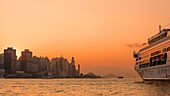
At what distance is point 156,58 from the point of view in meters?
104

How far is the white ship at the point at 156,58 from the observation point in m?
91.7

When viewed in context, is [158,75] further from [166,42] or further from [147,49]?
[147,49]

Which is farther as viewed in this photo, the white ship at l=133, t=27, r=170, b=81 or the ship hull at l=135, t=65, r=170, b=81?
the white ship at l=133, t=27, r=170, b=81

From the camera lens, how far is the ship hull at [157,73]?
90069mm

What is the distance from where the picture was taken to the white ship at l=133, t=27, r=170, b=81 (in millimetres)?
91744

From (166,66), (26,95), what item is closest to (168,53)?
(166,66)

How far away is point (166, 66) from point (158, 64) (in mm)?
9688

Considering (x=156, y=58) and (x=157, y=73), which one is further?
(x=156, y=58)

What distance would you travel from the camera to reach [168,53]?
9006 cm

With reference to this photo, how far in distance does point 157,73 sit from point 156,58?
5.37 meters

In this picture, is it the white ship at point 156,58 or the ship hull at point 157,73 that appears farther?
the white ship at point 156,58

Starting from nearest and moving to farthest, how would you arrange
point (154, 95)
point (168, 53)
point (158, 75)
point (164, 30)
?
1. point (154, 95)
2. point (168, 53)
3. point (158, 75)
4. point (164, 30)

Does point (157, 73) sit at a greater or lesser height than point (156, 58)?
lesser

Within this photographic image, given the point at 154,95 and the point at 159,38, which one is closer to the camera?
the point at 154,95
